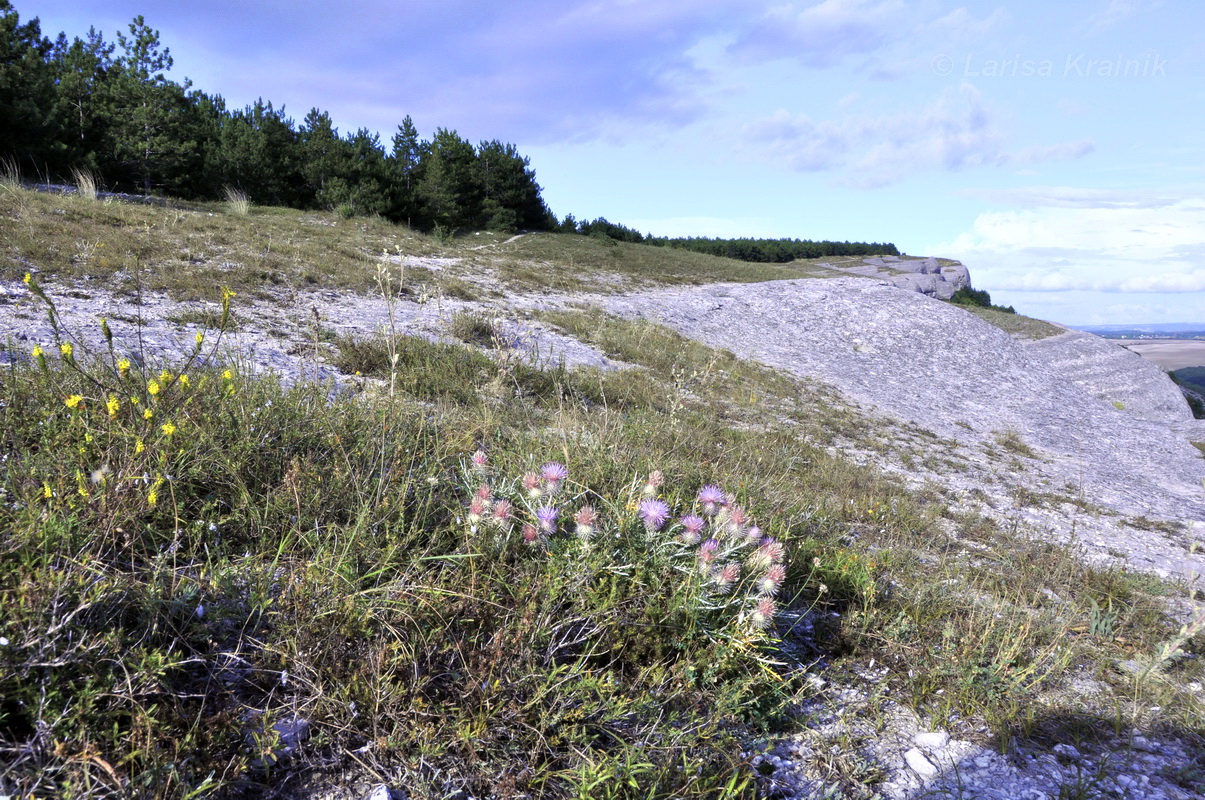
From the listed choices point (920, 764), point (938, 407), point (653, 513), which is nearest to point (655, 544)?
point (653, 513)

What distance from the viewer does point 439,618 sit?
6.01 feet

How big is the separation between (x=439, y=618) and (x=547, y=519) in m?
0.44

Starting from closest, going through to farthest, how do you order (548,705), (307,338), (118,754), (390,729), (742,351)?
(118,754)
(390,729)
(548,705)
(307,338)
(742,351)

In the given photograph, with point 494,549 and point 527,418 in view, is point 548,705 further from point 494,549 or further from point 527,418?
point 527,418

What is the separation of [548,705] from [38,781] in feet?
Answer: 3.50

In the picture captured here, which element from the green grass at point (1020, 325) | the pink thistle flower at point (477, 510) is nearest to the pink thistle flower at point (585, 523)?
the pink thistle flower at point (477, 510)

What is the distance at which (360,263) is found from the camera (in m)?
10.3

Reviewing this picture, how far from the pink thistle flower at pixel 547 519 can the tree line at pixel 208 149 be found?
18.1 meters

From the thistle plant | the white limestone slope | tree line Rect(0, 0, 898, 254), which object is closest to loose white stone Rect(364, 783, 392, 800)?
the thistle plant

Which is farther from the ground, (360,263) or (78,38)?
(78,38)

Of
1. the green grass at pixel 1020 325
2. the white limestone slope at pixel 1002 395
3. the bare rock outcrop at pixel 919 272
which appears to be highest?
the bare rock outcrop at pixel 919 272

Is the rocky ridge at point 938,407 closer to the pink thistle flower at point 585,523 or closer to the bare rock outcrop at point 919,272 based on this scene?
the pink thistle flower at point 585,523

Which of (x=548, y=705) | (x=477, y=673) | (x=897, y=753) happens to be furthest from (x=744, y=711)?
(x=477, y=673)

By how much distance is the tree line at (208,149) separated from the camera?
14977mm
